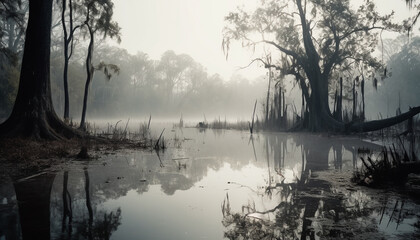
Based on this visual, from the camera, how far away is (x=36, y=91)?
957 centimetres

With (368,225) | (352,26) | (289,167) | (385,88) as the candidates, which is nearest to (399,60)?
(385,88)

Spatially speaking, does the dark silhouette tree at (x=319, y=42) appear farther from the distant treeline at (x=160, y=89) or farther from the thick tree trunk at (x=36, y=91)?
the distant treeline at (x=160, y=89)

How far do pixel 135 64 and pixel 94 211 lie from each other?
65.2 metres

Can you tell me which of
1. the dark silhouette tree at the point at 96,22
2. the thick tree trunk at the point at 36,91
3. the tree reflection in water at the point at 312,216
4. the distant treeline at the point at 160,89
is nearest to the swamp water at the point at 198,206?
the tree reflection in water at the point at 312,216

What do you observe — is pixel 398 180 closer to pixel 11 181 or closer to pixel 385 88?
pixel 11 181

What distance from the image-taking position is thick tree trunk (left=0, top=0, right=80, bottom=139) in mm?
8953

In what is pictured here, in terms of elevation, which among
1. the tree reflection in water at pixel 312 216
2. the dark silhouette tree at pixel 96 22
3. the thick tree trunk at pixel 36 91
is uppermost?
the dark silhouette tree at pixel 96 22

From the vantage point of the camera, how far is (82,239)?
107 inches

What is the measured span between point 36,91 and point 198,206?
320 inches

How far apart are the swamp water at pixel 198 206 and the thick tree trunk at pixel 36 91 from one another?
12.2ft

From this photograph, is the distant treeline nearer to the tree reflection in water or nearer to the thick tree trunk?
the thick tree trunk

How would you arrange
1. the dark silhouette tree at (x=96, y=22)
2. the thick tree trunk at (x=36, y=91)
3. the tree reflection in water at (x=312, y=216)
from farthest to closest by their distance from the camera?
the dark silhouette tree at (x=96, y=22), the thick tree trunk at (x=36, y=91), the tree reflection in water at (x=312, y=216)

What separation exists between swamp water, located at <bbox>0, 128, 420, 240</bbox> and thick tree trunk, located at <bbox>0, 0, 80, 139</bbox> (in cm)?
372

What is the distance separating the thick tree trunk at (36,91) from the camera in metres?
8.95
